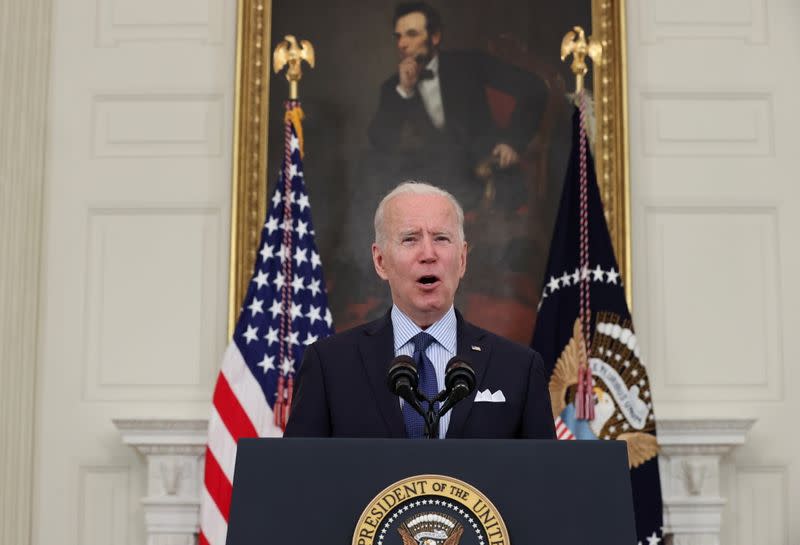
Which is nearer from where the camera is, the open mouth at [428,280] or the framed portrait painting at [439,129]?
the open mouth at [428,280]

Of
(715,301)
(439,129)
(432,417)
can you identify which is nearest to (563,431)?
(715,301)

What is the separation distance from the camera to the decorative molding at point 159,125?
6188 millimetres

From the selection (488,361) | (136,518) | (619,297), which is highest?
(619,297)

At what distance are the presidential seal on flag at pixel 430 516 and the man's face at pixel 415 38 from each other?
4528 millimetres

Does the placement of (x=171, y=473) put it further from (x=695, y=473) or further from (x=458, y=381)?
(x=458, y=381)

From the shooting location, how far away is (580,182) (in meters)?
5.82

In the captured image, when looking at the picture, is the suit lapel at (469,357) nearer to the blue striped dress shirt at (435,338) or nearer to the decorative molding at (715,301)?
the blue striped dress shirt at (435,338)

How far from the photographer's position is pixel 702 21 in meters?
6.27

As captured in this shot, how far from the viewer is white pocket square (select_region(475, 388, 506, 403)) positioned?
265 centimetres

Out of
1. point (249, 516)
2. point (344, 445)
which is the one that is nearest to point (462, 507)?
point (344, 445)

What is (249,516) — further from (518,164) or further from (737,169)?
(737,169)

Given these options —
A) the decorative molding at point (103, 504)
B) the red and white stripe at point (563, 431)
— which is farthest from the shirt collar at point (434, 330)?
the decorative molding at point (103, 504)

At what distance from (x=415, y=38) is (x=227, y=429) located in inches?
93.0

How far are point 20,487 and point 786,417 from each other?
12.9ft
